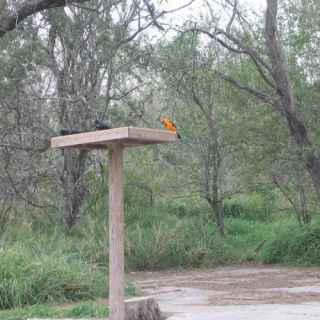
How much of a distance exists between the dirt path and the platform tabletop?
2.18 m

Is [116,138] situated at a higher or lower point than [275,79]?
lower

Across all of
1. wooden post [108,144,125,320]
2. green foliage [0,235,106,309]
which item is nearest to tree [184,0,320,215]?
green foliage [0,235,106,309]

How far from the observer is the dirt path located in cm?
827

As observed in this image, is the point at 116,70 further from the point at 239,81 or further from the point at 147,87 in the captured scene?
the point at 239,81

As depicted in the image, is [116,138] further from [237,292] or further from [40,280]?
[237,292]

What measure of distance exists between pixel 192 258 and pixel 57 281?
6.31 meters

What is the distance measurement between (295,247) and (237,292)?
546 centimetres

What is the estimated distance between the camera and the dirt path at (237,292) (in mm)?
8266

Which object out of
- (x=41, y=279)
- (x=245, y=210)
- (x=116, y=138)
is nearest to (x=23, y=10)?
(x=41, y=279)

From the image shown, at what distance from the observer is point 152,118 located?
17.0 metres

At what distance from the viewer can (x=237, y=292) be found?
11.0 meters

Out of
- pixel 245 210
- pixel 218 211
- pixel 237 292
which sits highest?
pixel 245 210

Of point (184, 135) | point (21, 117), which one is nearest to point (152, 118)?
point (184, 135)

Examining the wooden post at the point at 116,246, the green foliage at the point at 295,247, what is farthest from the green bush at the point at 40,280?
the green foliage at the point at 295,247
